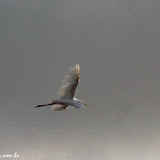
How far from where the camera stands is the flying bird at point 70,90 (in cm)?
5841

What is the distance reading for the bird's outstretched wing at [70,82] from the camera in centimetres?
5838

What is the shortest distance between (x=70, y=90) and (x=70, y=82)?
0.98m

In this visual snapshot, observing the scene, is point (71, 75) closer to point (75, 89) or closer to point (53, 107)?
point (75, 89)

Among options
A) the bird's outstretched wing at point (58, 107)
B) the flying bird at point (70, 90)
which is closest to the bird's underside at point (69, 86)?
the flying bird at point (70, 90)

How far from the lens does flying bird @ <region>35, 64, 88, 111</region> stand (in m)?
58.4

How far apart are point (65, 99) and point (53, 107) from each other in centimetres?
311

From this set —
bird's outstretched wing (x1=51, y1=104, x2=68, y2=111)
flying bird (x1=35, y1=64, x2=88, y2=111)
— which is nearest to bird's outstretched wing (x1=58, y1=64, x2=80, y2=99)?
flying bird (x1=35, y1=64, x2=88, y2=111)

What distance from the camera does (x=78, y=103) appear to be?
194 ft

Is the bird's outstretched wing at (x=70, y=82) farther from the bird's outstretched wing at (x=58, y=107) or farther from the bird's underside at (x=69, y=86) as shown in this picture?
the bird's outstretched wing at (x=58, y=107)

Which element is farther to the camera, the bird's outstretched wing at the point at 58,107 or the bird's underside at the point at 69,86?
the bird's outstretched wing at the point at 58,107

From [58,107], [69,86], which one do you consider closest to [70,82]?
[69,86]

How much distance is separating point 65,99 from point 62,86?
1615mm

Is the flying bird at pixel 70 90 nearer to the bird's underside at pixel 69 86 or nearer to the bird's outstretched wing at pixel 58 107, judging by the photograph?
the bird's underside at pixel 69 86

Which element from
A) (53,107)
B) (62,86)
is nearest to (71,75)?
(62,86)
